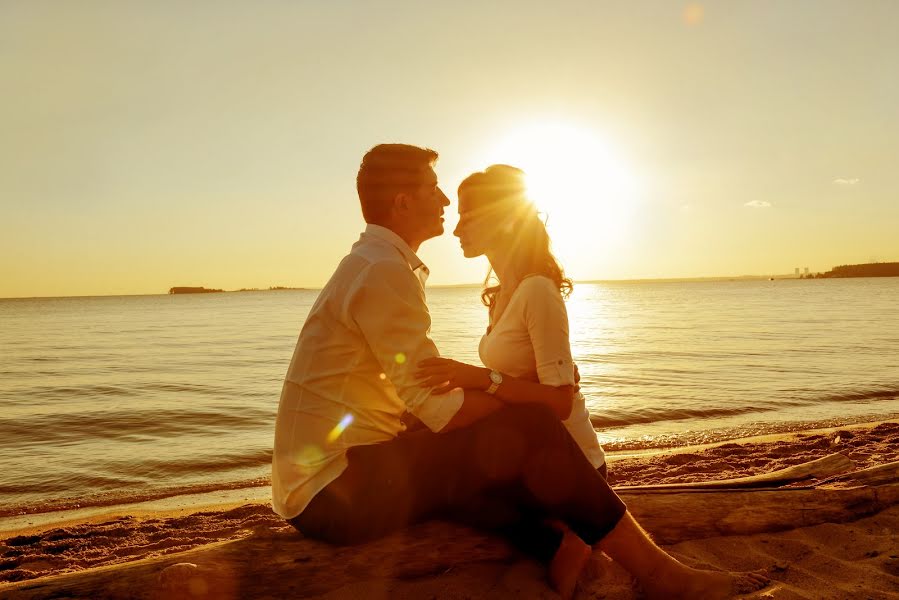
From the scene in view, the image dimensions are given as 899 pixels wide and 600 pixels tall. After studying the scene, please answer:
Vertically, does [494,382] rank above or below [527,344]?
below

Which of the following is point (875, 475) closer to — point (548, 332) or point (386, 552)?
point (548, 332)

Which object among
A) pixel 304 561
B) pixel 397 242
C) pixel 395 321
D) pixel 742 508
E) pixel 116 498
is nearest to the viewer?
pixel 395 321

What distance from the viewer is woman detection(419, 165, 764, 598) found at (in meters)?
3.11

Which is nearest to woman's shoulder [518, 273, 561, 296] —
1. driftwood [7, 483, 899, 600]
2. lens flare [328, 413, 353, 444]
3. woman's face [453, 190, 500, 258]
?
woman's face [453, 190, 500, 258]

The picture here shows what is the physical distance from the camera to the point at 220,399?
1386cm

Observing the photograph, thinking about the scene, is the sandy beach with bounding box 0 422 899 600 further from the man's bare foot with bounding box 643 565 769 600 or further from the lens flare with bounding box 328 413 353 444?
the lens flare with bounding box 328 413 353 444

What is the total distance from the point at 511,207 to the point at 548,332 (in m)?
0.88

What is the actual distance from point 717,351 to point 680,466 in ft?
49.3

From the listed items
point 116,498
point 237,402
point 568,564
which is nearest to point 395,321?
point 568,564

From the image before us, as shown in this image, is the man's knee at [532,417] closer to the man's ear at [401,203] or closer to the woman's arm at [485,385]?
the woman's arm at [485,385]

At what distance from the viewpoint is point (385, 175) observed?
305 centimetres

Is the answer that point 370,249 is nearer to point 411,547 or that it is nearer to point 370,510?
point 370,510

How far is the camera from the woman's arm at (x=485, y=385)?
9.01ft

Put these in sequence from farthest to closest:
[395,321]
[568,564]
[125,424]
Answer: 1. [125,424]
2. [568,564]
3. [395,321]
